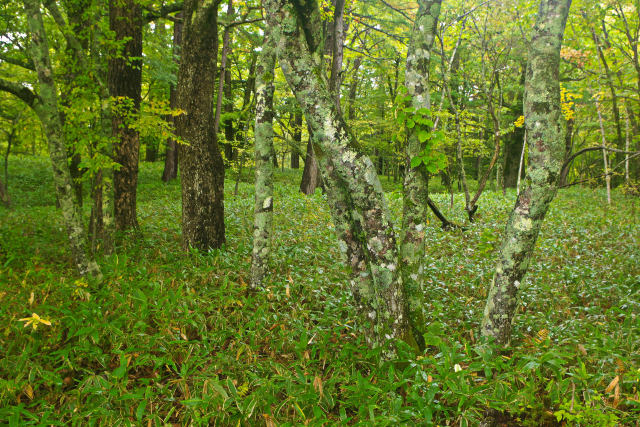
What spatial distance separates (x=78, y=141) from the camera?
18.9ft

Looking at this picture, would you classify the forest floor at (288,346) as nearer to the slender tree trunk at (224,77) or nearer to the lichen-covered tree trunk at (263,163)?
the lichen-covered tree trunk at (263,163)

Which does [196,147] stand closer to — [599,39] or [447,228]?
[447,228]

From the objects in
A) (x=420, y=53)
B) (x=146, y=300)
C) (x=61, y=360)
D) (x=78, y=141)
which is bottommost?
(x=61, y=360)

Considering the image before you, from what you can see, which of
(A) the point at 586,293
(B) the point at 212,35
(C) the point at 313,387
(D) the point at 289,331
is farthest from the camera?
(B) the point at 212,35

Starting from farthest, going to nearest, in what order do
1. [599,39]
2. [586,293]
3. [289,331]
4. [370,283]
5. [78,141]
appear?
[599,39], [78,141], [586,293], [289,331], [370,283]

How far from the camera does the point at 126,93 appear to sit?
7484mm

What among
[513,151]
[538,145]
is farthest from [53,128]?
[513,151]

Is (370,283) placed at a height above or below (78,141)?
below

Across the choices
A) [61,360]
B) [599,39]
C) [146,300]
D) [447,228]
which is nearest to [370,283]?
[146,300]

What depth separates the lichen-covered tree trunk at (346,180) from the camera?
3.23 meters

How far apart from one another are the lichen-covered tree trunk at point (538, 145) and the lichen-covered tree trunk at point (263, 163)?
3.00 metres

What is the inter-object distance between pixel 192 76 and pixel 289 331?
4.81 metres

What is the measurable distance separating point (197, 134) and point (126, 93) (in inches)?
97.0

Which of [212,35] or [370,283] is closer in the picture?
[370,283]
